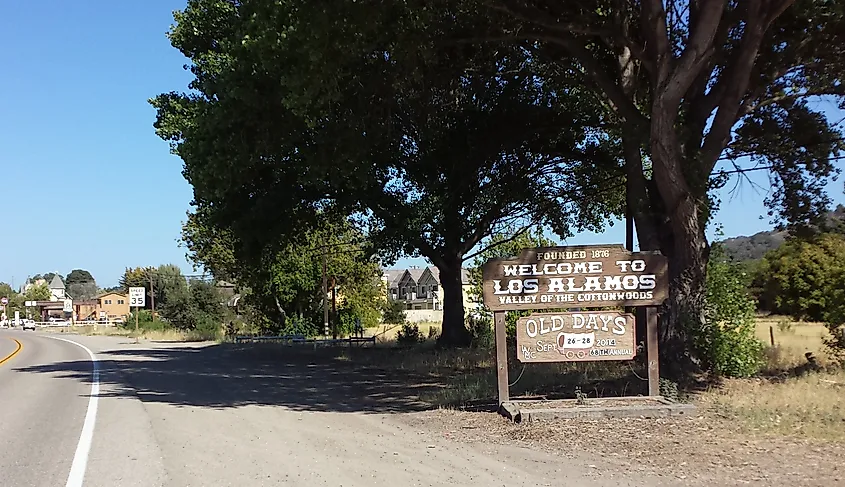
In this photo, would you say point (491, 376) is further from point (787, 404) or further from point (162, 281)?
point (162, 281)

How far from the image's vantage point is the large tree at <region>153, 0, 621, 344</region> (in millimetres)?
13797

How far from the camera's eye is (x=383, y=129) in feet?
54.0

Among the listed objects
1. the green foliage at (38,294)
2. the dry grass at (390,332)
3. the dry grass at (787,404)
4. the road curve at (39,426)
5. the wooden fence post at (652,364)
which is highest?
the green foliage at (38,294)

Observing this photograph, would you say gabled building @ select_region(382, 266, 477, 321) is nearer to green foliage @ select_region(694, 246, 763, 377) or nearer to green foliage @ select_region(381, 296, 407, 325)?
green foliage @ select_region(381, 296, 407, 325)

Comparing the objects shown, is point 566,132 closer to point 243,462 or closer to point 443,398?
point 443,398

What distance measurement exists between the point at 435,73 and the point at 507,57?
2.78 meters

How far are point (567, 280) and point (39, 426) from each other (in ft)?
29.1

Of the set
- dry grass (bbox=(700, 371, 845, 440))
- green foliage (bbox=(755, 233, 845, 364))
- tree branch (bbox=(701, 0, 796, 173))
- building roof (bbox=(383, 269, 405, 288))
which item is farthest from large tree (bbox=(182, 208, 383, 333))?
building roof (bbox=(383, 269, 405, 288))

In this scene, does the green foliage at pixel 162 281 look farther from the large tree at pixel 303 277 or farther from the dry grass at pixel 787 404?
the dry grass at pixel 787 404

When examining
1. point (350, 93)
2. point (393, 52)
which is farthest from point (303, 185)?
point (393, 52)

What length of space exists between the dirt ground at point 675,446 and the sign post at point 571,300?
1.44 metres

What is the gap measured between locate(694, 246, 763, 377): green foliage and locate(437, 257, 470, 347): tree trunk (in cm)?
1266

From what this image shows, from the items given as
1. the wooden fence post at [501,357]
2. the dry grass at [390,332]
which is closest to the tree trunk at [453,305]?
the dry grass at [390,332]

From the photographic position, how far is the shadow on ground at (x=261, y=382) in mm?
14734
